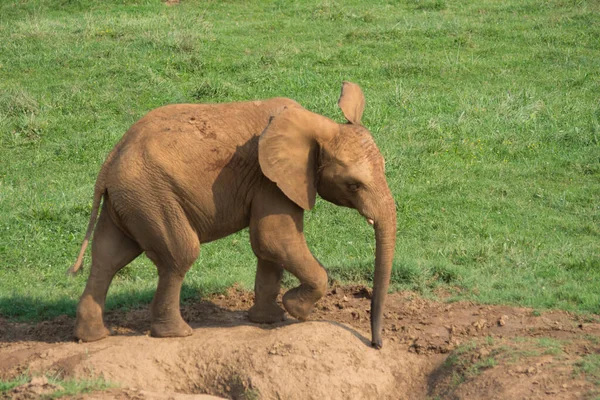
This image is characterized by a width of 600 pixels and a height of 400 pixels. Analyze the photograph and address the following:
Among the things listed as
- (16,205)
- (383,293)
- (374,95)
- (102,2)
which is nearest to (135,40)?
(102,2)

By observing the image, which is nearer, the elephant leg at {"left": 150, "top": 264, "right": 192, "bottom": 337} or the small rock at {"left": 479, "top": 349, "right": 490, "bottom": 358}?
the small rock at {"left": 479, "top": 349, "right": 490, "bottom": 358}

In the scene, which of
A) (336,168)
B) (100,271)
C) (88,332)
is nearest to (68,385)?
(88,332)

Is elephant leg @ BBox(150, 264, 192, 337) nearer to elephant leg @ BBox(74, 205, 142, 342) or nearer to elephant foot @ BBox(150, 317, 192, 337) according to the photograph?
elephant foot @ BBox(150, 317, 192, 337)

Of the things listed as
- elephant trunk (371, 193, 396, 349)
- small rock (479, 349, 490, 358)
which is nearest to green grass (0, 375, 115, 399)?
elephant trunk (371, 193, 396, 349)

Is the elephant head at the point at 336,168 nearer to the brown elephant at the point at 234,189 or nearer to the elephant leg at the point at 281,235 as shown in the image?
the brown elephant at the point at 234,189

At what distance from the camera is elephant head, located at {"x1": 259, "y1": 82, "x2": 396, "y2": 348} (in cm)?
680

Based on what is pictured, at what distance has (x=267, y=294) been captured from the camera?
7.62 m

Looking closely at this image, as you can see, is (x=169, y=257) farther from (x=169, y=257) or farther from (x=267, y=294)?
(x=267, y=294)

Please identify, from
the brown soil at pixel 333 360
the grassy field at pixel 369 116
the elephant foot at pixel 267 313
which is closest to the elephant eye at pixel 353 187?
the brown soil at pixel 333 360

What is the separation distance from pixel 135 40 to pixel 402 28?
4.76 m

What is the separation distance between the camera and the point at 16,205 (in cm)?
1081

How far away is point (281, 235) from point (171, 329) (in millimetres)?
1201

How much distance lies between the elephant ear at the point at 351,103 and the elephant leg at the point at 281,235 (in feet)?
2.73

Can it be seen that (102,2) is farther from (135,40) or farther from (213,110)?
(213,110)
